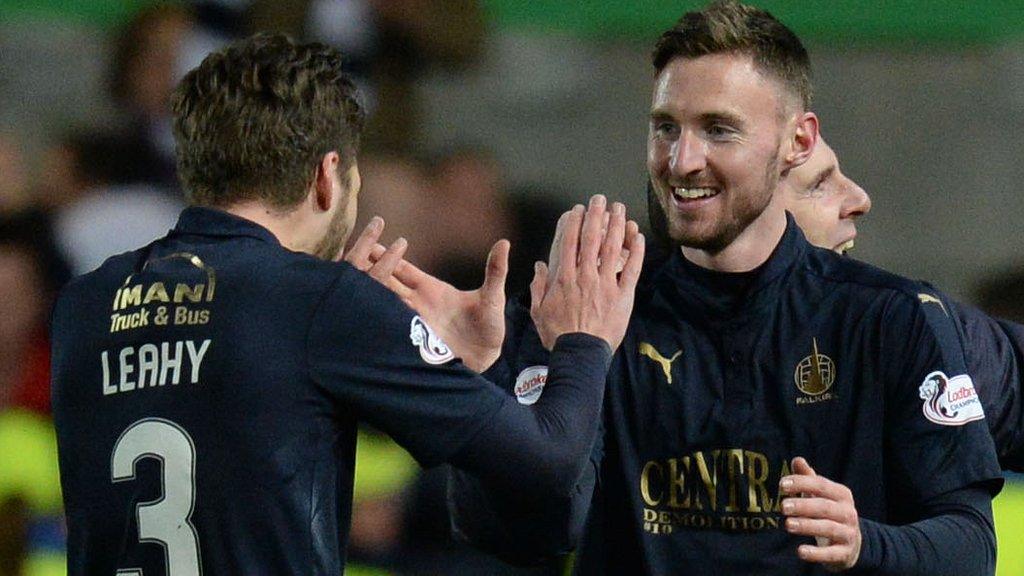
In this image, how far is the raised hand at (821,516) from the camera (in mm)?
2471

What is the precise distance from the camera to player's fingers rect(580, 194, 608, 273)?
9.29ft

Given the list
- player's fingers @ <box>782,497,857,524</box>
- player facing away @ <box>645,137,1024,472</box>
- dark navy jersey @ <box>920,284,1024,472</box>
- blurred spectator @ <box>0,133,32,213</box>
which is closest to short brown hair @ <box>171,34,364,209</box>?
player facing away @ <box>645,137,1024,472</box>

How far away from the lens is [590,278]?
2.79 meters

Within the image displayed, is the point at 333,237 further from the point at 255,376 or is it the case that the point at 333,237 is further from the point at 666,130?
the point at 666,130

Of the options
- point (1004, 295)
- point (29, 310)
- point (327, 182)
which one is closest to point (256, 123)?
point (327, 182)

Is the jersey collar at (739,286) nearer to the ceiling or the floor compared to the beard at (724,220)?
nearer to the floor

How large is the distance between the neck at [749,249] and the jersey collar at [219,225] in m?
0.86

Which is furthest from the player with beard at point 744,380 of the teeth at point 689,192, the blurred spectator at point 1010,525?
the blurred spectator at point 1010,525

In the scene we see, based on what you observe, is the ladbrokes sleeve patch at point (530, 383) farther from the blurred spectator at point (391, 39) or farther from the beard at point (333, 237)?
the blurred spectator at point (391, 39)

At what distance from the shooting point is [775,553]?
2.78 metres

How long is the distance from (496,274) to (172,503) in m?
0.76

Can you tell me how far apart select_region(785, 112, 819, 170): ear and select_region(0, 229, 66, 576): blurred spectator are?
3.14 m

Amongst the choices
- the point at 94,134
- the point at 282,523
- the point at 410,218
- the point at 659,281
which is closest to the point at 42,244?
the point at 94,134

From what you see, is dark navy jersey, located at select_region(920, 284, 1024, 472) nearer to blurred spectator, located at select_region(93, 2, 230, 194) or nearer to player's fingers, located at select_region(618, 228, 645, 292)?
player's fingers, located at select_region(618, 228, 645, 292)
